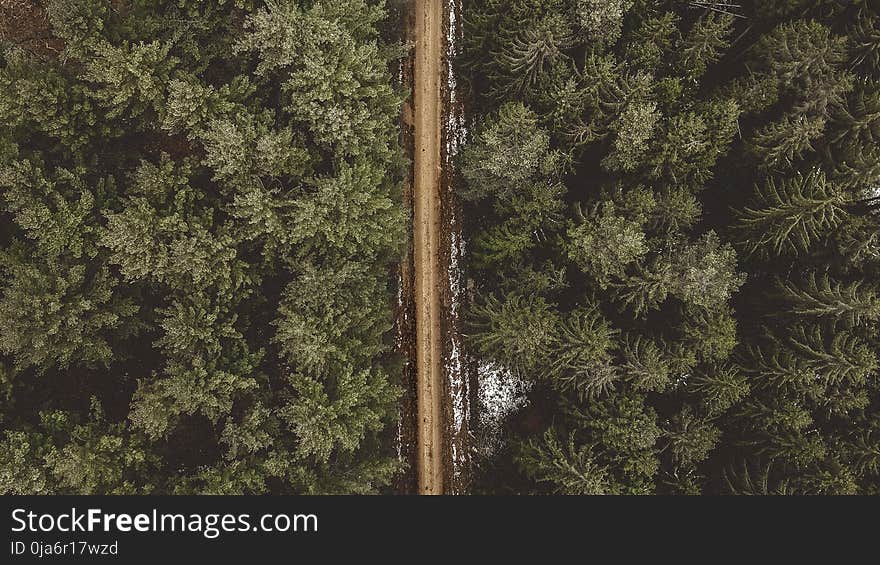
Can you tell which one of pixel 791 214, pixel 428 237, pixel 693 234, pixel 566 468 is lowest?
pixel 566 468

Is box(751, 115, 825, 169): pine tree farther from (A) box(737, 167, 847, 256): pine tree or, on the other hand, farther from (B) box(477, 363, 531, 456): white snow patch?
(B) box(477, 363, 531, 456): white snow patch

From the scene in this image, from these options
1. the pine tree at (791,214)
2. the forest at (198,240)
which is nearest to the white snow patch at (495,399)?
the forest at (198,240)

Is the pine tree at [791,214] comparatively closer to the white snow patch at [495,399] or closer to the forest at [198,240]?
the white snow patch at [495,399]

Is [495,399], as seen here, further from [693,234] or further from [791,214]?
[791,214]

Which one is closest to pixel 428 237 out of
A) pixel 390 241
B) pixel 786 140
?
pixel 390 241

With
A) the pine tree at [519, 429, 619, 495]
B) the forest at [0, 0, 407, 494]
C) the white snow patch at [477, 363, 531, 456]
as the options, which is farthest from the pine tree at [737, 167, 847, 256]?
the forest at [0, 0, 407, 494]

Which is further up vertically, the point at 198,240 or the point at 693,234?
the point at 693,234
